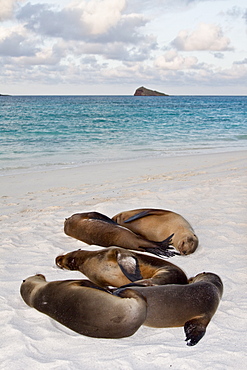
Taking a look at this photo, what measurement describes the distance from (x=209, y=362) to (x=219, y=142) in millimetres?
15286

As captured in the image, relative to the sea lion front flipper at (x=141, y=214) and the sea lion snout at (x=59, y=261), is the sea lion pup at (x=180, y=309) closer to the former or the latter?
the sea lion snout at (x=59, y=261)

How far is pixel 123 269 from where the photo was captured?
3.58 m

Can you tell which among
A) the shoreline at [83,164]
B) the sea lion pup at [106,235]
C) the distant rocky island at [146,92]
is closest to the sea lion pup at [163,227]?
the sea lion pup at [106,235]

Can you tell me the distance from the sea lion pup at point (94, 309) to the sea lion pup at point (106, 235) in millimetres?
1369

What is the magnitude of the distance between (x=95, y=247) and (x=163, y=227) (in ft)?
2.69

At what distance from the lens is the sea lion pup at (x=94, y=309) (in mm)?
2748

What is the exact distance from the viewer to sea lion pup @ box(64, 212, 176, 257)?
14.6ft

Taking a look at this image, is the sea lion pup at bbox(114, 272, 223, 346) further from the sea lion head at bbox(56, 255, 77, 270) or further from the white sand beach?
the sea lion head at bbox(56, 255, 77, 270)

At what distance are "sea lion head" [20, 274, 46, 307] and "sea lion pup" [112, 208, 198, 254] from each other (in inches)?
60.9

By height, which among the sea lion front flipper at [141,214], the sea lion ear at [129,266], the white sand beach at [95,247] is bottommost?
the white sand beach at [95,247]

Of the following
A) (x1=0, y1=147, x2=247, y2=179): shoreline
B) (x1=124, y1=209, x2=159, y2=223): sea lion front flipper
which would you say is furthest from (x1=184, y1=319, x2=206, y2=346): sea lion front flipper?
(x1=0, y1=147, x2=247, y2=179): shoreline

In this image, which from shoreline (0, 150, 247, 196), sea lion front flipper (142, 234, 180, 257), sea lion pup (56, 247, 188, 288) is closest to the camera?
sea lion pup (56, 247, 188, 288)

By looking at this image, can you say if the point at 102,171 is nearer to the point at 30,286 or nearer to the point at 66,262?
the point at 66,262

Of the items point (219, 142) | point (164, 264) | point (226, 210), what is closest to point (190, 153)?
point (219, 142)
